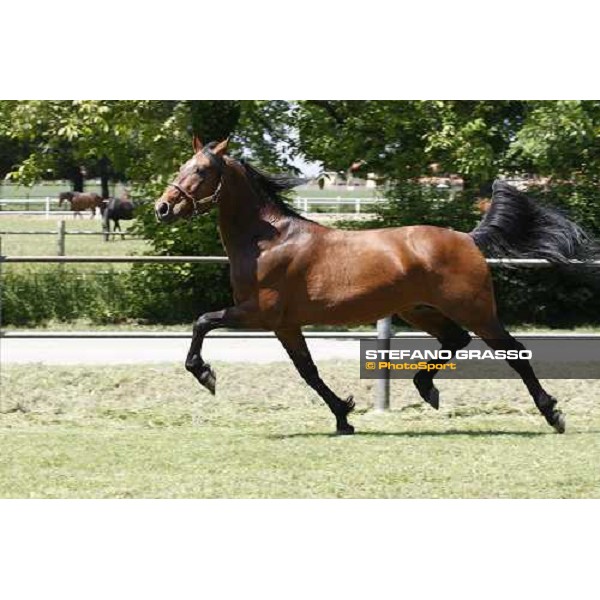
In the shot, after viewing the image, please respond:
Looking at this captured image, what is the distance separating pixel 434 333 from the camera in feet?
30.2

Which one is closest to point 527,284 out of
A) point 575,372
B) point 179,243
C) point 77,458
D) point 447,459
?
point 575,372

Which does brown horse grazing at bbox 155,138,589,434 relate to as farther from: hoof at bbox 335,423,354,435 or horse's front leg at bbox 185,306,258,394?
hoof at bbox 335,423,354,435

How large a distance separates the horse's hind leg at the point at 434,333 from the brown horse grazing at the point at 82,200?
65.3ft

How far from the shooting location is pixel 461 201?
48.4 feet

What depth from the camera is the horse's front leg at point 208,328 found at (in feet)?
27.5

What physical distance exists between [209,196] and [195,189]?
0.40 feet

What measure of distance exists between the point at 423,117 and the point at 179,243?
3.50 metres

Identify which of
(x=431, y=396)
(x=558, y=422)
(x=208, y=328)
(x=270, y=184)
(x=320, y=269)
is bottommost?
(x=558, y=422)

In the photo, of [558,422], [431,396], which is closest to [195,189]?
[431,396]

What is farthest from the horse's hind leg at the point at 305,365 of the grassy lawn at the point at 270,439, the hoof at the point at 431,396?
the hoof at the point at 431,396

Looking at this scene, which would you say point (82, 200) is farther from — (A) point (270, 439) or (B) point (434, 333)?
(A) point (270, 439)

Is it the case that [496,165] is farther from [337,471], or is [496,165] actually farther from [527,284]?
[337,471]

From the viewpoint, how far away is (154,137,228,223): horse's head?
8.39 metres

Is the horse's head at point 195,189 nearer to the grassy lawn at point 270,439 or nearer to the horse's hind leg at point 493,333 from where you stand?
the grassy lawn at point 270,439
